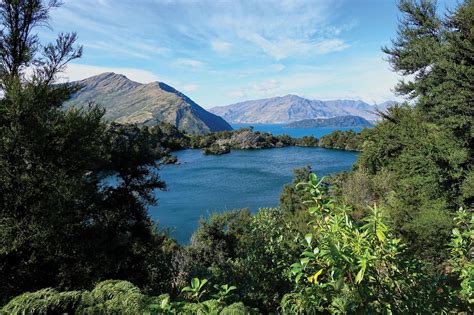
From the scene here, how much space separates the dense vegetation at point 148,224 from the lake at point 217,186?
15.0 m

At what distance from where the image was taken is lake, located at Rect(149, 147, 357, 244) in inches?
1251

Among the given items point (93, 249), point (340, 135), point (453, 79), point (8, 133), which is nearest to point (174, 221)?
point (93, 249)

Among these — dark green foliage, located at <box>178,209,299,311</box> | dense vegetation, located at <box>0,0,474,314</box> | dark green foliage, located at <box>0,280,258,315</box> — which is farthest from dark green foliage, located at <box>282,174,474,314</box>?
dark green foliage, located at <box>178,209,299,311</box>

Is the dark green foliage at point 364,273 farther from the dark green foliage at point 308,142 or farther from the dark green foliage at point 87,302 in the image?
the dark green foliage at point 308,142

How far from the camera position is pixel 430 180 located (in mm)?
13906

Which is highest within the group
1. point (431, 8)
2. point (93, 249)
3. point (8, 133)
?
point (431, 8)

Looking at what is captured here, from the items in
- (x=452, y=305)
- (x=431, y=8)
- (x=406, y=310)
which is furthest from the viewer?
(x=431, y=8)

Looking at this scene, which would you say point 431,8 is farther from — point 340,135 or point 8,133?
point 340,135

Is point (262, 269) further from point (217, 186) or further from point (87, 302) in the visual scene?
point (217, 186)

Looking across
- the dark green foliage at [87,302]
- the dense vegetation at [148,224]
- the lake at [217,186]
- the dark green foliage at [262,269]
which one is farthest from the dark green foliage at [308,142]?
the dark green foliage at [87,302]

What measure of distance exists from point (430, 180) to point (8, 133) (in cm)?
1668

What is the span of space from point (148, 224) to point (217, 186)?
3464cm

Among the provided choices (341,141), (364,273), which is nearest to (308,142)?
(341,141)

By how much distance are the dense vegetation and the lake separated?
15011 millimetres
